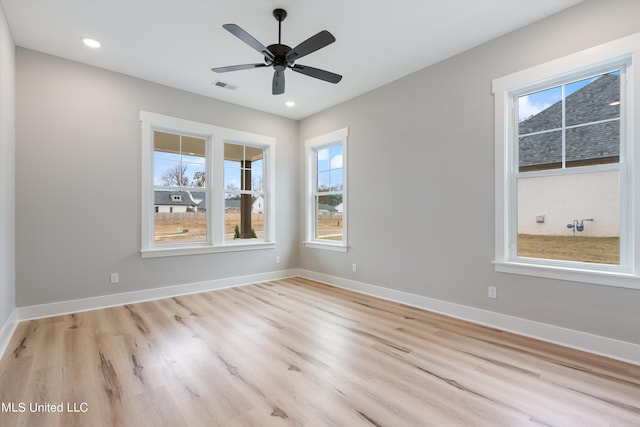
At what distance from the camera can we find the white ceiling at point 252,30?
264cm

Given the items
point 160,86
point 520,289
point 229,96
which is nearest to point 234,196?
point 229,96

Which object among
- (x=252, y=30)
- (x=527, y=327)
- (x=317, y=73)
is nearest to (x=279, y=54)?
(x=317, y=73)

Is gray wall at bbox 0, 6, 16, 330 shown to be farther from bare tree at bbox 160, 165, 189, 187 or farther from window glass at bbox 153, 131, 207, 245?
bare tree at bbox 160, 165, 189, 187

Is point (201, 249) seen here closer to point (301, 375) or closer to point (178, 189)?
point (178, 189)

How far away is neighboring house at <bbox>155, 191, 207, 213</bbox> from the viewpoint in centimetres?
432

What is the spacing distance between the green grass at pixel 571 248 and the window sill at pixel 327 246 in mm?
2428

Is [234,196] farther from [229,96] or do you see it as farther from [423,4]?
[423,4]

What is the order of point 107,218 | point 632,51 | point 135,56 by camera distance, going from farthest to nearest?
point 107,218
point 135,56
point 632,51

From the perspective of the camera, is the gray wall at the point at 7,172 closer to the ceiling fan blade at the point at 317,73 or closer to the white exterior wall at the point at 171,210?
the white exterior wall at the point at 171,210

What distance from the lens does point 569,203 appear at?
2750 millimetres

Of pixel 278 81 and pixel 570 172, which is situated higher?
pixel 278 81

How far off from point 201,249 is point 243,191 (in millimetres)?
1191

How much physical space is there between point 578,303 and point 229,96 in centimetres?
485

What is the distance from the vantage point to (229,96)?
4641 millimetres
